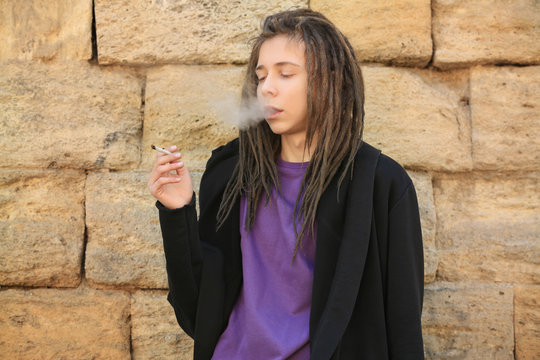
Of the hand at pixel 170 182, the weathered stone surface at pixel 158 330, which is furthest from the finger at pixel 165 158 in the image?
the weathered stone surface at pixel 158 330

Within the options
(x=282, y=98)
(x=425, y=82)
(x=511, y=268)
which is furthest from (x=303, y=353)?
(x=425, y=82)

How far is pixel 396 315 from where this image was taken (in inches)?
64.9

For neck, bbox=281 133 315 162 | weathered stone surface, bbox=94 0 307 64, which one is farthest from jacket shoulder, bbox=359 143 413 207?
weathered stone surface, bbox=94 0 307 64

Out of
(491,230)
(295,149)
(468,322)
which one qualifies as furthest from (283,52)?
(468,322)

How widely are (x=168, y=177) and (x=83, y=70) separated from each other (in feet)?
3.97

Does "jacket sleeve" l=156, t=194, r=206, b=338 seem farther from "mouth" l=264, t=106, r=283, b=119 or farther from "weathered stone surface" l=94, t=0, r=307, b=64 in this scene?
"weathered stone surface" l=94, t=0, r=307, b=64

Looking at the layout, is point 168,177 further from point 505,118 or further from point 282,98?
point 505,118

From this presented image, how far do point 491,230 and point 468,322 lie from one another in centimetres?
48

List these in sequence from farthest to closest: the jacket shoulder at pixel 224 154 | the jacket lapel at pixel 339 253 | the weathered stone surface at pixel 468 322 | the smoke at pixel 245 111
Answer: the weathered stone surface at pixel 468 322, the jacket shoulder at pixel 224 154, the smoke at pixel 245 111, the jacket lapel at pixel 339 253

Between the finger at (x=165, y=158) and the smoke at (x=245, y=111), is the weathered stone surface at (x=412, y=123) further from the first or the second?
the finger at (x=165, y=158)

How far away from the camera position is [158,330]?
2.47 meters

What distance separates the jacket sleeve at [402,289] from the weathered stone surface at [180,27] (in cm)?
128

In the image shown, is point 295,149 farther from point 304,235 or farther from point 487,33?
point 487,33

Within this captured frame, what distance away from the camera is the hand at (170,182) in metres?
1.66
